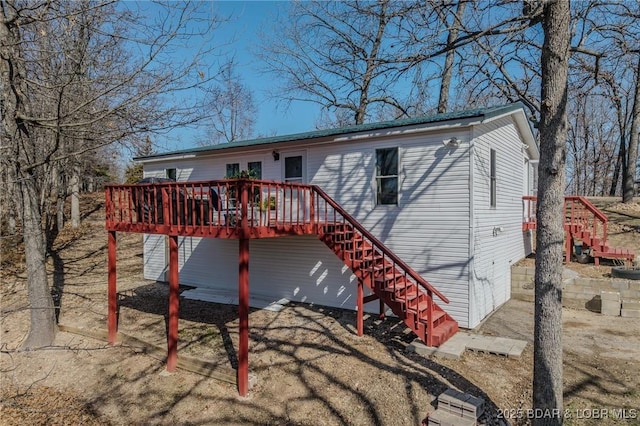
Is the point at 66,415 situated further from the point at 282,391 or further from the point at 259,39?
A: the point at 259,39

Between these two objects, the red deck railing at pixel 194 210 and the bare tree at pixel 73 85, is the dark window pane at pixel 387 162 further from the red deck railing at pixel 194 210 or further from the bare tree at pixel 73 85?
the bare tree at pixel 73 85

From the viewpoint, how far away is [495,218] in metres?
8.83

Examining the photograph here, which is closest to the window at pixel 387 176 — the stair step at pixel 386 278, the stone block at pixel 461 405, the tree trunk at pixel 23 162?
the stair step at pixel 386 278

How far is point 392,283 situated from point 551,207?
359 cm

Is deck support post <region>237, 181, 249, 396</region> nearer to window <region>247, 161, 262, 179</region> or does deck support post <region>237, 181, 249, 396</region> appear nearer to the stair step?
the stair step

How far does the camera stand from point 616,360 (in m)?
5.96

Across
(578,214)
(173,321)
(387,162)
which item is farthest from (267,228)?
(578,214)

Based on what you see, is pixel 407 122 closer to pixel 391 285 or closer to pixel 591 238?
pixel 391 285

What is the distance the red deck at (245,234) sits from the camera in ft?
19.9

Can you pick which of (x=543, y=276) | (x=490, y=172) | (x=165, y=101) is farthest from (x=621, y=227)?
(x=165, y=101)

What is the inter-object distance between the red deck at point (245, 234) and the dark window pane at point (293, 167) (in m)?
1.85

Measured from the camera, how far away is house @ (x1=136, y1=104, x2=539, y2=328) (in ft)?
25.0

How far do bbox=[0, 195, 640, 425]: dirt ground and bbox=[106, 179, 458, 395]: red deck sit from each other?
50 centimetres

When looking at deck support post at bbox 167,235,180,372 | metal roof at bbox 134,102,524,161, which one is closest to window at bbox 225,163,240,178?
metal roof at bbox 134,102,524,161
